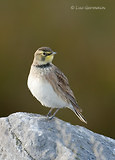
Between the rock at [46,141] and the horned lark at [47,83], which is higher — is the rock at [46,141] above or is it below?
below

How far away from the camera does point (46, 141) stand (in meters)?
6.49

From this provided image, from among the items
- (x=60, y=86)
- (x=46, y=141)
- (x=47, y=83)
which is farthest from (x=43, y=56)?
(x=46, y=141)

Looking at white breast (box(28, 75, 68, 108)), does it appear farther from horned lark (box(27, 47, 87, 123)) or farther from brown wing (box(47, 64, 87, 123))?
brown wing (box(47, 64, 87, 123))

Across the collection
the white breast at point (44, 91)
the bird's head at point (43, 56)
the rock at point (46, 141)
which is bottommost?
the rock at point (46, 141)

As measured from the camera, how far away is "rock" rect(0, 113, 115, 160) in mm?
6375

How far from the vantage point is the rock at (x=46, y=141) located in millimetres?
6375

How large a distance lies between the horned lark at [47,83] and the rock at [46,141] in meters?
0.69

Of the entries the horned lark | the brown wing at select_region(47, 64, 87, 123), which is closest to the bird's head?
the horned lark

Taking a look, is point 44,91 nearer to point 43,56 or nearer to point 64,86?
point 64,86

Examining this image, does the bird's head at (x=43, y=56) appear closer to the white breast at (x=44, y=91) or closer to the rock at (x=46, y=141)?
the white breast at (x=44, y=91)

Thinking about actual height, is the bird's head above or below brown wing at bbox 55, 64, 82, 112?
above

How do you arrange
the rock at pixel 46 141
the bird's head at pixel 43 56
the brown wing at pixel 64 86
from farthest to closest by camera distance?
the brown wing at pixel 64 86 → the bird's head at pixel 43 56 → the rock at pixel 46 141

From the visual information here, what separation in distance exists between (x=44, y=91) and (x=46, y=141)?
1482 mm

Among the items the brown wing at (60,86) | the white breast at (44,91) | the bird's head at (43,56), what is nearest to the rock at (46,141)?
the white breast at (44,91)
